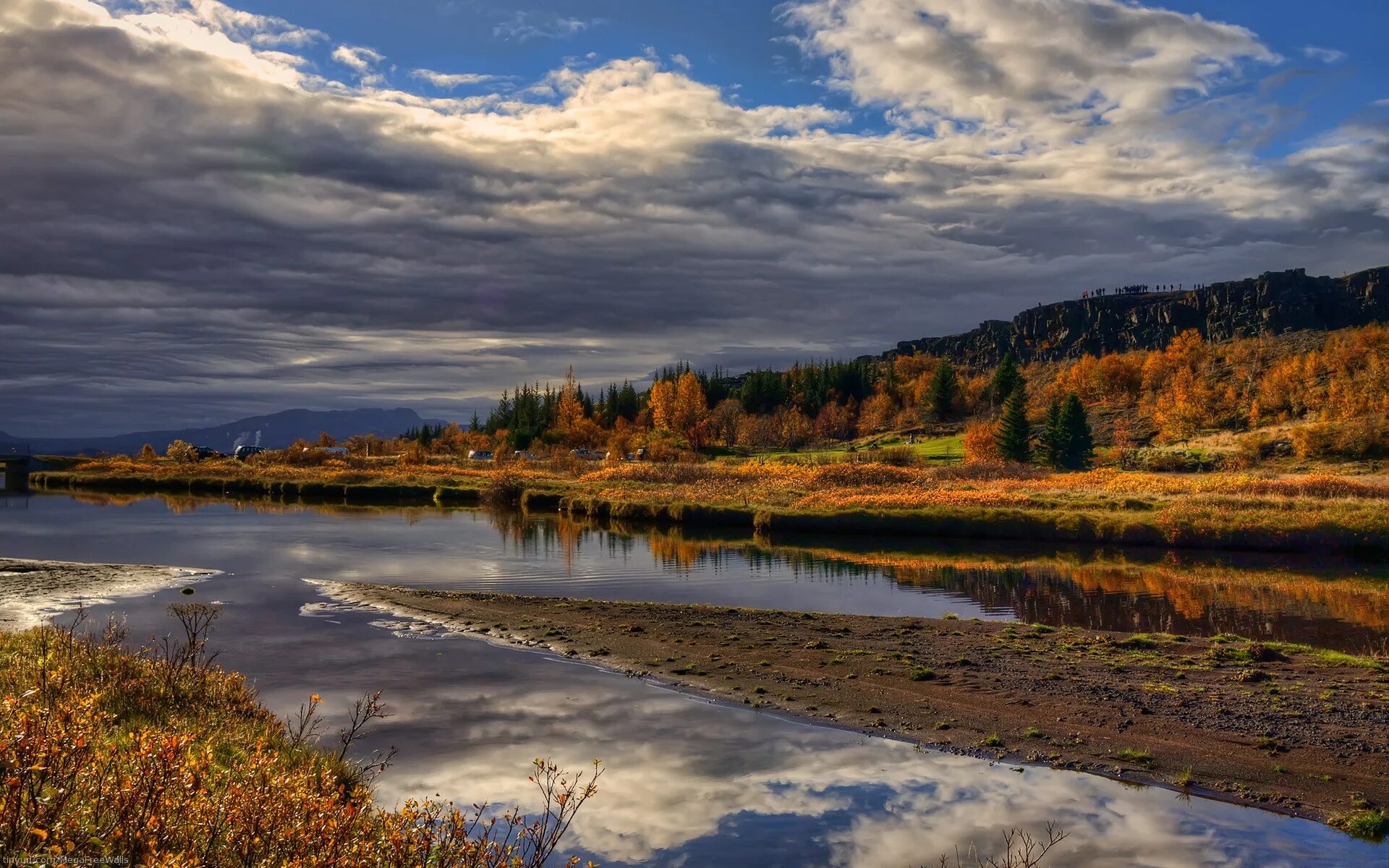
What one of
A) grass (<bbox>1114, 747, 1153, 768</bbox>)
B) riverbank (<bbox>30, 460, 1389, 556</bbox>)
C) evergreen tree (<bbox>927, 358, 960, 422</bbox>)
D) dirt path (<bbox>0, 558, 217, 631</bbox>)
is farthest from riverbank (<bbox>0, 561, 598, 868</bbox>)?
evergreen tree (<bbox>927, 358, 960, 422</bbox>)

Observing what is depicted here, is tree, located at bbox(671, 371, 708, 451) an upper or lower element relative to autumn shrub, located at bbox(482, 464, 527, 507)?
upper

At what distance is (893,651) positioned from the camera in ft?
68.0

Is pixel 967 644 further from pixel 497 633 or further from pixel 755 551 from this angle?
pixel 755 551

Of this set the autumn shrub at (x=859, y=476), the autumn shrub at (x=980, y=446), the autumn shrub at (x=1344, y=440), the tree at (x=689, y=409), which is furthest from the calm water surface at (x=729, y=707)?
the tree at (x=689, y=409)

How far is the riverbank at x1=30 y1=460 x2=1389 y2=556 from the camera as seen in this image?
4469cm

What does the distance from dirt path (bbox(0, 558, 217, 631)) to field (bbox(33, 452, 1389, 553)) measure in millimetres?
30048

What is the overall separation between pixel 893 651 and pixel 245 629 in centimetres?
1631

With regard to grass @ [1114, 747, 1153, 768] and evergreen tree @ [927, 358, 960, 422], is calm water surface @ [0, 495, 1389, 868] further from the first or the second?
evergreen tree @ [927, 358, 960, 422]

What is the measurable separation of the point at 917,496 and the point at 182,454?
102567 mm

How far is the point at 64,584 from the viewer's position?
2988 centimetres

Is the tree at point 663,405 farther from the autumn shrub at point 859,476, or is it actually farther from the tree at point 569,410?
the autumn shrub at point 859,476

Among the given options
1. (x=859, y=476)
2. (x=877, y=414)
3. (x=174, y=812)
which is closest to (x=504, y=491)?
(x=859, y=476)

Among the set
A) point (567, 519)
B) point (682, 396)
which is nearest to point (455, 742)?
point (567, 519)

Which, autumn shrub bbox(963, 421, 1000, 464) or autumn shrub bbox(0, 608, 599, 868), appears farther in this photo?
autumn shrub bbox(963, 421, 1000, 464)
